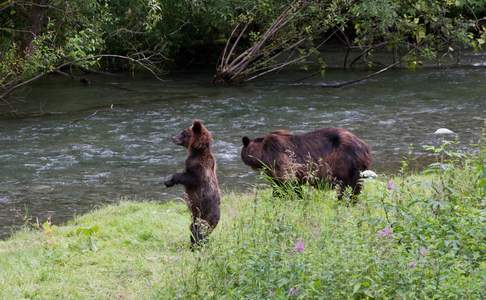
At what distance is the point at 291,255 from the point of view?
546cm

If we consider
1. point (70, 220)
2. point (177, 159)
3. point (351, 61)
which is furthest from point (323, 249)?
point (351, 61)

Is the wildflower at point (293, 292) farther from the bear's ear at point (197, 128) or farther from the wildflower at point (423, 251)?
the bear's ear at point (197, 128)

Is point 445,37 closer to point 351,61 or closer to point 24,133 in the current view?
point 351,61

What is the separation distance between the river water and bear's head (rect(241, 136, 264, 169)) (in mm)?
2364

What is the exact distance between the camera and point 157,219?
358 inches

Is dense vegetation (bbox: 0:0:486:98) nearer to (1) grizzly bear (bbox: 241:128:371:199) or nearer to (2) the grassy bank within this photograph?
(1) grizzly bear (bbox: 241:128:371:199)

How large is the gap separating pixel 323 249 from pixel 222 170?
25.1 feet

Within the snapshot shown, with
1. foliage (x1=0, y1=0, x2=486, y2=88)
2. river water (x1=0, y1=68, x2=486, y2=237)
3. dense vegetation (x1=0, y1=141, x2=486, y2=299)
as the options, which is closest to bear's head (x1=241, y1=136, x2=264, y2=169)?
dense vegetation (x1=0, y1=141, x2=486, y2=299)

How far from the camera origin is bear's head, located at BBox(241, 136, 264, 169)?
9.47 meters

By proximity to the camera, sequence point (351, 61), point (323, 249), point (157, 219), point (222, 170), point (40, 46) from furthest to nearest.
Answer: point (351, 61) → point (40, 46) → point (222, 170) → point (157, 219) → point (323, 249)

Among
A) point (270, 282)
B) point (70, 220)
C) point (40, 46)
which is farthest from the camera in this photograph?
point (40, 46)

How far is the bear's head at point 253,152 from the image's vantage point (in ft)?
31.1

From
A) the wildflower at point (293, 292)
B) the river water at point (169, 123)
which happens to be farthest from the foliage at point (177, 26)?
the wildflower at point (293, 292)

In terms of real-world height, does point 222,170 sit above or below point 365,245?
below
